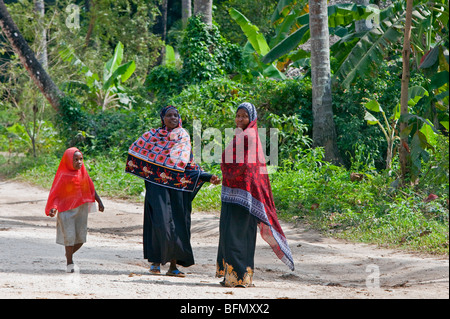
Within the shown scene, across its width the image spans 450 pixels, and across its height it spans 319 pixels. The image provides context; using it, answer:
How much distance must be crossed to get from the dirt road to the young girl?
1.12 ft

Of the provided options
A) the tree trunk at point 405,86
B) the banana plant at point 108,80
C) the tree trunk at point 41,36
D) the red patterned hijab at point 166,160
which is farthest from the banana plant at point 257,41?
the red patterned hijab at point 166,160

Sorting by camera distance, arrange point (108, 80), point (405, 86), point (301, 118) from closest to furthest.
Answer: point (405, 86) → point (301, 118) → point (108, 80)

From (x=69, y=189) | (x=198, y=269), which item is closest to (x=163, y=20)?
(x=198, y=269)

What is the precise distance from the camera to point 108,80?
17.5 m

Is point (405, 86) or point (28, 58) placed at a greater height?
point (28, 58)

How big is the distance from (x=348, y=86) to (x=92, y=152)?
22.1ft

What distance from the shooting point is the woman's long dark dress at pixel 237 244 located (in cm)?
587

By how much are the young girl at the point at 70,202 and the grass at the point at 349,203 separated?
3.97m

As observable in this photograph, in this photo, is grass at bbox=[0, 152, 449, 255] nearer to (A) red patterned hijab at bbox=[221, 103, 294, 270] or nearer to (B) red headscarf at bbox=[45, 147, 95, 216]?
(A) red patterned hijab at bbox=[221, 103, 294, 270]

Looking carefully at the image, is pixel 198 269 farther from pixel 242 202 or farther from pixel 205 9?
pixel 205 9

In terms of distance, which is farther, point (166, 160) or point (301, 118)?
point (301, 118)

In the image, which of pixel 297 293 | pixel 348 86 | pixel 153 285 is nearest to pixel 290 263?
pixel 297 293

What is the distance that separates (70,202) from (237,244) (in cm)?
182
